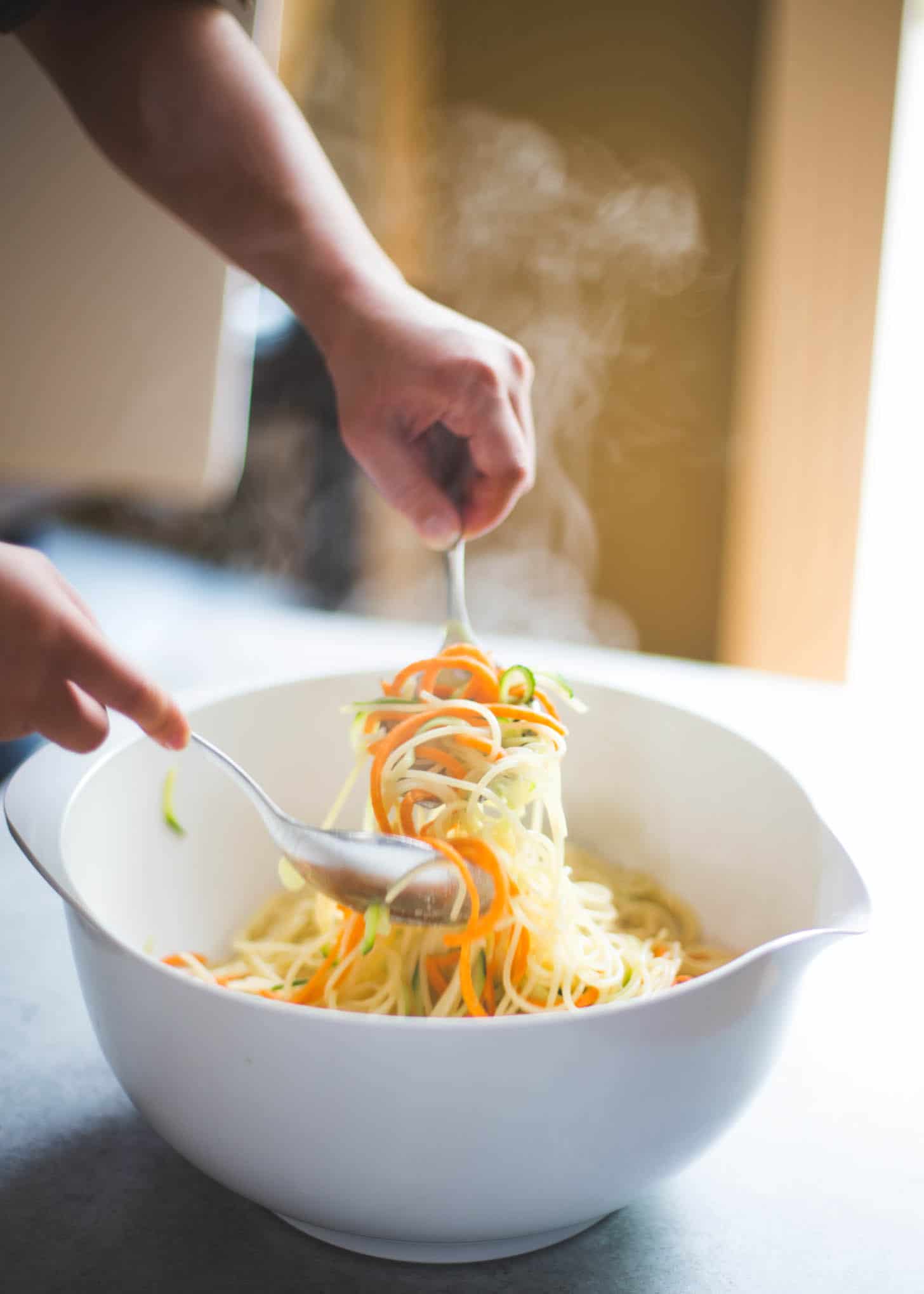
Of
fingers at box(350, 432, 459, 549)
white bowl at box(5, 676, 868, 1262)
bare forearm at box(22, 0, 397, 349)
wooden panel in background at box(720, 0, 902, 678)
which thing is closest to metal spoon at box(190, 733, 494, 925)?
white bowl at box(5, 676, 868, 1262)

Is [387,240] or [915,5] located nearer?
[915,5]

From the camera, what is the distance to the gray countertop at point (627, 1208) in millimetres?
508

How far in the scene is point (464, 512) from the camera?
0.89 m

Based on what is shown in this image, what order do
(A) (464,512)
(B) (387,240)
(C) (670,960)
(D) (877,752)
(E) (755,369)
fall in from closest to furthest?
(C) (670,960)
(A) (464,512)
(D) (877,752)
(B) (387,240)
(E) (755,369)

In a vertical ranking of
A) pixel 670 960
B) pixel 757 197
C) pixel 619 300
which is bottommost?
pixel 670 960

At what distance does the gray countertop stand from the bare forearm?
0.61m

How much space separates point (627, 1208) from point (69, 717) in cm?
41

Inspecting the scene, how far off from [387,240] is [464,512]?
1.65 meters

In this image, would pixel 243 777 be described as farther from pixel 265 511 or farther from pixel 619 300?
pixel 619 300

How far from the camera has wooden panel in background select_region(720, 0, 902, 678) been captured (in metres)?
2.22

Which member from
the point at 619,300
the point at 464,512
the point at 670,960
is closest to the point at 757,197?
the point at 619,300

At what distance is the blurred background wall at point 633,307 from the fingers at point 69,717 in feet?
5.56

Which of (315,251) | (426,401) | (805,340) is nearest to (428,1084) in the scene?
(426,401)

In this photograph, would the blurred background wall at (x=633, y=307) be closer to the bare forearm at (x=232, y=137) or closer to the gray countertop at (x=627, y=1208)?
the bare forearm at (x=232, y=137)
